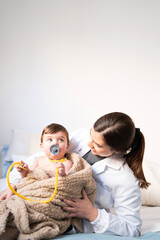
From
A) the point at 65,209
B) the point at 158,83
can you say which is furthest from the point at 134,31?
the point at 65,209

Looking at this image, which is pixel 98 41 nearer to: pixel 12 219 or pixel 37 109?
pixel 37 109

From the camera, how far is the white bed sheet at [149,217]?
1.39 m

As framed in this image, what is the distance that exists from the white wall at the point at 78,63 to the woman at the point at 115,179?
4.50 ft

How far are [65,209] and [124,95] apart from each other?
5.77 feet

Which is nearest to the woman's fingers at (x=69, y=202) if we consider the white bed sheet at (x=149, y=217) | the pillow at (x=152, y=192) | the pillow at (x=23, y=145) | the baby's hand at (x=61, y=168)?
the baby's hand at (x=61, y=168)

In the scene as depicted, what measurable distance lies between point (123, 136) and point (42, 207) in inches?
19.5

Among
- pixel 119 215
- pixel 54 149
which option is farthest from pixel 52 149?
pixel 119 215

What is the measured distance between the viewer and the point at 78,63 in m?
2.77

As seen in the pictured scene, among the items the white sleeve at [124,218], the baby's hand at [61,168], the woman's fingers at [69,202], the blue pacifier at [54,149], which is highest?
the blue pacifier at [54,149]

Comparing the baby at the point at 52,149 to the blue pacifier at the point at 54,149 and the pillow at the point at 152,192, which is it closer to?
the blue pacifier at the point at 54,149

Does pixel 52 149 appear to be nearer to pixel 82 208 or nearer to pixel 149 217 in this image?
pixel 82 208

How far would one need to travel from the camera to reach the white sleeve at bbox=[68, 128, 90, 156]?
148 cm

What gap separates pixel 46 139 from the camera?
1.37m

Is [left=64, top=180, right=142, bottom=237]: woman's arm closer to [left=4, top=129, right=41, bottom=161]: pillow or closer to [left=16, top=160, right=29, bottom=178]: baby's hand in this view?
[left=16, top=160, right=29, bottom=178]: baby's hand
